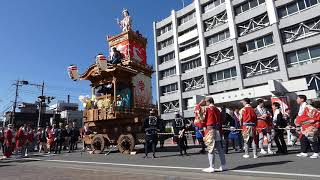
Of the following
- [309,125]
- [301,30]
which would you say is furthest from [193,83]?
[309,125]

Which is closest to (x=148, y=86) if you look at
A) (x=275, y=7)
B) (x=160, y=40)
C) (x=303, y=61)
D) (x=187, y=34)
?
(x=303, y=61)

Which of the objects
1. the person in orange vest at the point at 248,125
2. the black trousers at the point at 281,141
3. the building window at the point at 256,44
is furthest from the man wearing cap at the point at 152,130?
the building window at the point at 256,44

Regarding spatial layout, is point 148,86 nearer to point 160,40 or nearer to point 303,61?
point 303,61

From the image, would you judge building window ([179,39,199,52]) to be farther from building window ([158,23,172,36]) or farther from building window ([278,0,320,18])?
building window ([278,0,320,18])

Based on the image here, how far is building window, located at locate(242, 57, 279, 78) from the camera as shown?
36.5 m

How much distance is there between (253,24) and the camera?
3938 cm

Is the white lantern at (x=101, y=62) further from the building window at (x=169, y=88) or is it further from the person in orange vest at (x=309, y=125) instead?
the building window at (x=169, y=88)

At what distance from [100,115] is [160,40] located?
129ft

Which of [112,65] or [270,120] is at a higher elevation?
[112,65]

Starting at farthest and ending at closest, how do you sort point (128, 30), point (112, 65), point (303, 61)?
point (303, 61), point (128, 30), point (112, 65)

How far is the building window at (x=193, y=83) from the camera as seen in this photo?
151ft

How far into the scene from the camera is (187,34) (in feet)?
161

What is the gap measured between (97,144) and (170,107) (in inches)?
1380

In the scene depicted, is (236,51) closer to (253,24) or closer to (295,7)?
(253,24)
